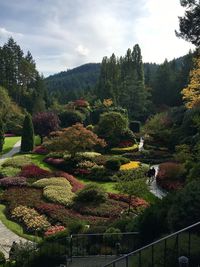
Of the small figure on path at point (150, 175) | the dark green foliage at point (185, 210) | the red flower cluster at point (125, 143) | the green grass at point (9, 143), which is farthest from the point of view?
the green grass at point (9, 143)

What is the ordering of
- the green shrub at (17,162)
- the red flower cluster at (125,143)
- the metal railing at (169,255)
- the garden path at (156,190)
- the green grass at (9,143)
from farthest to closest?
the green grass at (9,143) < the red flower cluster at (125,143) < the green shrub at (17,162) < the garden path at (156,190) < the metal railing at (169,255)

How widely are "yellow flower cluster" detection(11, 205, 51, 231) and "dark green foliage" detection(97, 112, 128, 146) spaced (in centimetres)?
2080

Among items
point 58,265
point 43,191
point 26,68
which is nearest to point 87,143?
point 43,191

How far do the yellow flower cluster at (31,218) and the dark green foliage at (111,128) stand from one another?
20805 mm

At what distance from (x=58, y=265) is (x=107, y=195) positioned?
11279 mm

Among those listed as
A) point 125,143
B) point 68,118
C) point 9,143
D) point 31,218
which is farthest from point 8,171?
point 68,118

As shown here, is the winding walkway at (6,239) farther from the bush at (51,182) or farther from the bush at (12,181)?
the bush at (12,181)

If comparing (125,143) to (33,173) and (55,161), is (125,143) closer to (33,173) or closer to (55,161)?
(55,161)

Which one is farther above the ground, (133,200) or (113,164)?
(113,164)

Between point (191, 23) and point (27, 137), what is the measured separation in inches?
922

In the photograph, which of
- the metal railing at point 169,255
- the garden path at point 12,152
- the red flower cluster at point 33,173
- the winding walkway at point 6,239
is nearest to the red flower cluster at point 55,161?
the red flower cluster at point 33,173

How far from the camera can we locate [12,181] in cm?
2745

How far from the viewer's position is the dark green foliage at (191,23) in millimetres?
21938

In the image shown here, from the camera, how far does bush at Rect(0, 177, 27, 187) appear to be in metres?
27.2
